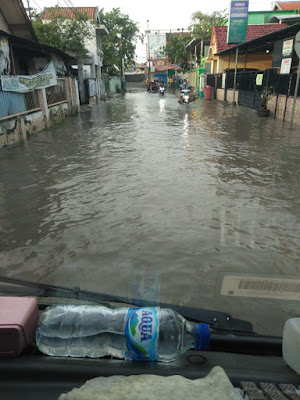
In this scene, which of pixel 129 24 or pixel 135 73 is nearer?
pixel 129 24

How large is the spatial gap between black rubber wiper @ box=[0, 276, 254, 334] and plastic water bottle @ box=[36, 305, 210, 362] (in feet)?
0.93

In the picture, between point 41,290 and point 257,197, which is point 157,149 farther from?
point 41,290

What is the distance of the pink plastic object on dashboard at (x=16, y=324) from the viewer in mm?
1474

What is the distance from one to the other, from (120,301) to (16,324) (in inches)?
36.2

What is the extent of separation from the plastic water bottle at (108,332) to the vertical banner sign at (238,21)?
25024mm

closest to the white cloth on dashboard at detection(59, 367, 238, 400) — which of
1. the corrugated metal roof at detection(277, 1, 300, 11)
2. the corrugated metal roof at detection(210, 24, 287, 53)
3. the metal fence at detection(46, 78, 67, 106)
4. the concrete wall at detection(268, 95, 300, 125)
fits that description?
the concrete wall at detection(268, 95, 300, 125)

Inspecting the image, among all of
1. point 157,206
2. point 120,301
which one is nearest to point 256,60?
point 157,206

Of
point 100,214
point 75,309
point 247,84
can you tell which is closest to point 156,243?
point 100,214

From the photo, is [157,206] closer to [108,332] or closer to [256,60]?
[108,332]

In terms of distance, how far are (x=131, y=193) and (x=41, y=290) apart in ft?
12.2

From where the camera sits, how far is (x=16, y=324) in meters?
1.49

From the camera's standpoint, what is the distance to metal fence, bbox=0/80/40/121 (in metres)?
10.3

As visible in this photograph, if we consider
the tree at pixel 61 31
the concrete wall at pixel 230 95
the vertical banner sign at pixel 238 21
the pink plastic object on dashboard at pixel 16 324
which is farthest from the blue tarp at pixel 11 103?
the vertical banner sign at pixel 238 21

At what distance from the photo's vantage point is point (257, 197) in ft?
18.5
